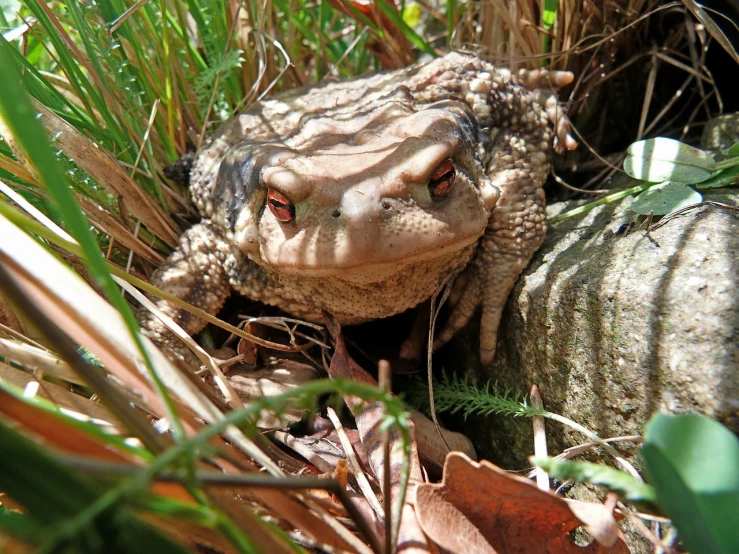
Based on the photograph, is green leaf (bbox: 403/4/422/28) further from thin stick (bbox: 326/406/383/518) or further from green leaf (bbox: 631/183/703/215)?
thin stick (bbox: 326/406/383/518)

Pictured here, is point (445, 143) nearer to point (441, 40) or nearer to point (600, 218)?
point (600, 218)

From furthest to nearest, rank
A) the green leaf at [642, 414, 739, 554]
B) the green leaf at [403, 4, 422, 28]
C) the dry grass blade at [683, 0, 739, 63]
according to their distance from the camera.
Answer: the green leaf at [403, 4, 422, 28] < the dry grass blade at [683, 0, 739, 63] < the green leaf at [642, 414, 739, 554]

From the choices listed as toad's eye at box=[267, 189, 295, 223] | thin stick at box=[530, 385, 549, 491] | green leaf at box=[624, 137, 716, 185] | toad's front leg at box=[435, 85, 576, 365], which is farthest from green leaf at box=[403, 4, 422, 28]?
thin stick at box=[530, 385, 549, 491]

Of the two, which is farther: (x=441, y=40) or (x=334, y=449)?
(x=441, y=40)

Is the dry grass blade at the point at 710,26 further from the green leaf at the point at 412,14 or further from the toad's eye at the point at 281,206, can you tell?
the green leaf at the point at 412,14

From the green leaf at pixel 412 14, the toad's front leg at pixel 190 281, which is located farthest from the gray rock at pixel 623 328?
the green leaf at pixel 412 14

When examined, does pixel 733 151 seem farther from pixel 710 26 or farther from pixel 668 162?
pixel 710 26

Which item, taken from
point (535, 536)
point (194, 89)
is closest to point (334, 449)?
point (535, 536)
